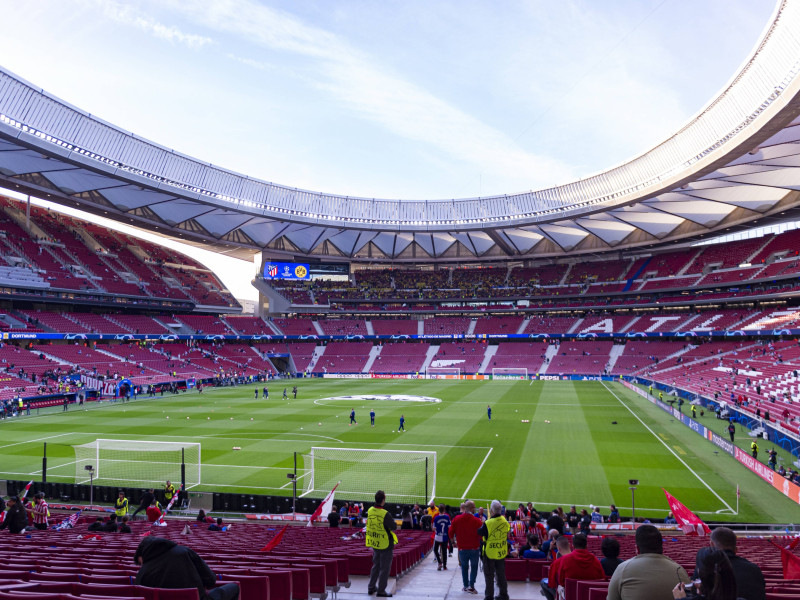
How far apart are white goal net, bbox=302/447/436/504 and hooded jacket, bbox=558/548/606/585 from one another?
45.9 feet

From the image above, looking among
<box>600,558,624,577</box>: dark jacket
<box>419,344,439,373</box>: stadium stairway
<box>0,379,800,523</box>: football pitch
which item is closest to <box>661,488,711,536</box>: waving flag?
<box>0,379,800,523</box>: football pitch

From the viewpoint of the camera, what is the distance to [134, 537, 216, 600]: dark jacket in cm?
421

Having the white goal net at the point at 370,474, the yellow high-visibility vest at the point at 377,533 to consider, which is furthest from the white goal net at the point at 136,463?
the yellow high-visibility vest at the point at 377,533

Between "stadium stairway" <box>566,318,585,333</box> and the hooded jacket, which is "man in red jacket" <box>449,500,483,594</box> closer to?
the hooded jacket

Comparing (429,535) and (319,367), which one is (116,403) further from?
(429,535)

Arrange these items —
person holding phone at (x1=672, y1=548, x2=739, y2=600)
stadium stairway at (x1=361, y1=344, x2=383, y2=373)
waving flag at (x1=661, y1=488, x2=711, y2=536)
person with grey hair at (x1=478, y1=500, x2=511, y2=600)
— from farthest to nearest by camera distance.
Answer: stadium stairway at (x1=361, y1=344, x2=383, y2=373)
waving flag at (x1=661, y1=488, x2=711, y2=536)
person with grey hair at (x1=478, y1=500, x2=511, y2=600)
person holding phone at (x1=672, y1=548, x2=739, y2=600)

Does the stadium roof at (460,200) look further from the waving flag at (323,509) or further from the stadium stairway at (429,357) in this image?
the waving flag at (323,509)

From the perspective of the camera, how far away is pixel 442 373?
7419cm

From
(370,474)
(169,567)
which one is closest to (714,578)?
(169,567)

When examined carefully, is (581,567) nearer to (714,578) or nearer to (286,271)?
(714,578)

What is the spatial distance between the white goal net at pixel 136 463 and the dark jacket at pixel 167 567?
1715cm

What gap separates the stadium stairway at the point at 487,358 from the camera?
74431 mm

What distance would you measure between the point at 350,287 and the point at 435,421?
62.6 metres

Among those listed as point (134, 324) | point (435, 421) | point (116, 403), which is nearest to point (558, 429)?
point (435, 421)
